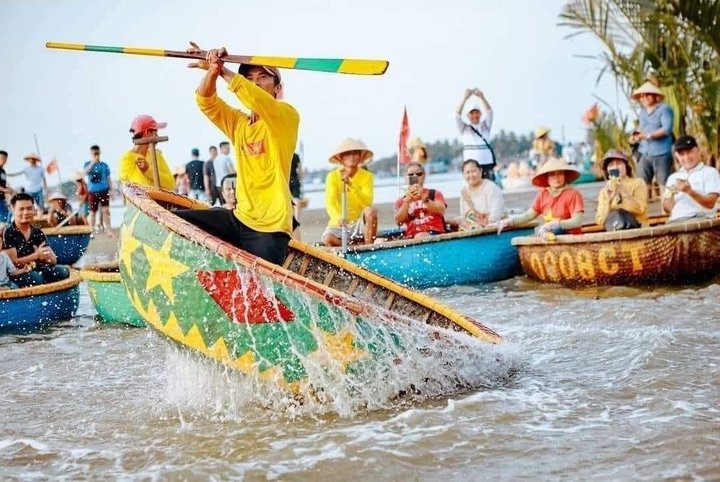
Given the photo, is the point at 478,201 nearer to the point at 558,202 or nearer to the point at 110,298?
the point at 558,202

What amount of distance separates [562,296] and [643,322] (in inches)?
60.0

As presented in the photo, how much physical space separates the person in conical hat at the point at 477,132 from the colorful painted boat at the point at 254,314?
7484 mm

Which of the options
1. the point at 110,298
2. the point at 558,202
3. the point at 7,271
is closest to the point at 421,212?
the point at 558,202

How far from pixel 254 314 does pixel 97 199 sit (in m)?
13.9

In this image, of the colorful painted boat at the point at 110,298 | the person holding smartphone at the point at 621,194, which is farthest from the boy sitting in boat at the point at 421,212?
the colorful painted boat at the point at 110,298

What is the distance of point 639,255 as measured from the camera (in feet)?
25.9

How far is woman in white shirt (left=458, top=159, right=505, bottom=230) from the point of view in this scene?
9.54 m

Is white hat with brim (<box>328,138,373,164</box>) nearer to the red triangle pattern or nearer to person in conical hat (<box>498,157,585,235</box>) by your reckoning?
person in conical hat (<box>498,157,585,235</box>)

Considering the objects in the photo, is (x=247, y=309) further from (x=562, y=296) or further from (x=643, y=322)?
(x=562, y=296)

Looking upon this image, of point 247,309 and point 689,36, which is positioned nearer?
point 247,309

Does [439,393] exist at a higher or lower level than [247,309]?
lower

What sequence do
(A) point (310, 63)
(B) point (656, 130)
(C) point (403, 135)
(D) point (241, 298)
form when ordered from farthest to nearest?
(C) point (403, 135) < (B) point (656, 130) < (A) point (310, 63) < (D) point (241, 298)

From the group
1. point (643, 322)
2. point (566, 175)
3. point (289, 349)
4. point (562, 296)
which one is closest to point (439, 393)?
point (289, 349)

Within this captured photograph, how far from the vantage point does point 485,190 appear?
31.6 feet
